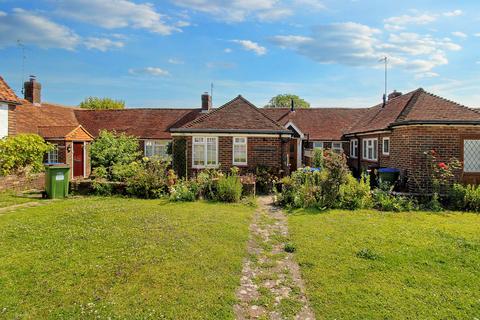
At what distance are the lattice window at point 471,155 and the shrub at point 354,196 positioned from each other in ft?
16.7

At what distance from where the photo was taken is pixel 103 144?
20.3 metres

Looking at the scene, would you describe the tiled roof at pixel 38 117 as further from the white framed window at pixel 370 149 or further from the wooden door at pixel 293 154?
the white framed window at pixel 370 149

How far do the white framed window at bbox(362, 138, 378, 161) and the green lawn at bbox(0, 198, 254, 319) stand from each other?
12.1 m

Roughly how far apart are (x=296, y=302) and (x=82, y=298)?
3.32 m

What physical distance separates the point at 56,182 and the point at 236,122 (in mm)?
9131

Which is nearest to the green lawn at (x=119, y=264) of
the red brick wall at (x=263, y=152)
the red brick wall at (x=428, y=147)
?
the red brick wall at (x=263, y=152)

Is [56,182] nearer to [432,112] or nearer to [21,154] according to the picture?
[21,154]

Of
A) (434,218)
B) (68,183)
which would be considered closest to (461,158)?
(434,218)

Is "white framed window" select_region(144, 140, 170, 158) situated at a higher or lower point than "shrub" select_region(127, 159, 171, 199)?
higher

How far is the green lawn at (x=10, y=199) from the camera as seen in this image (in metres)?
11.8

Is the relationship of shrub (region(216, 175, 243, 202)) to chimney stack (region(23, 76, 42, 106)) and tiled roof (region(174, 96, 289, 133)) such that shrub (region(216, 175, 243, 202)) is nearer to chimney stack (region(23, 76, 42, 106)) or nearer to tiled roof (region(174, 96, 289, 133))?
tiled roof (region(174, 96, 289, 133))

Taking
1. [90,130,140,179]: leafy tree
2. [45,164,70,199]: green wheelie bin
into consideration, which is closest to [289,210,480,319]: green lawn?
[45,164,70,199]: green wheelie bin

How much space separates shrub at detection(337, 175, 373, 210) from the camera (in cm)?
1183

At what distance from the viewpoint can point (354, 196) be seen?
12078 mm
